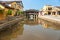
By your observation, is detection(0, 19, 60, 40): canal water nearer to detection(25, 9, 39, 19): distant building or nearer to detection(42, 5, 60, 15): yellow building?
detection(42, 5, 60, 15): yellow building

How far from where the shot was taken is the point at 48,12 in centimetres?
9088

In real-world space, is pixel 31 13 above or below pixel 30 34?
below

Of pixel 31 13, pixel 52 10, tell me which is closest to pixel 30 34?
pixel 52 10

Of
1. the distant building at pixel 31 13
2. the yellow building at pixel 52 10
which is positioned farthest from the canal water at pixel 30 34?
the distant building at pixel 31 13

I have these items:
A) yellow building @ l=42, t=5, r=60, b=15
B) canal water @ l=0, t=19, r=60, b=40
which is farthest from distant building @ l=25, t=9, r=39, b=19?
canal water @ l=0, t=19, r=60, b=40

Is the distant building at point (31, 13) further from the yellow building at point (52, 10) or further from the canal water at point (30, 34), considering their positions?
the canal water at point (30, 34)

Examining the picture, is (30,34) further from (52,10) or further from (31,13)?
(31,13)

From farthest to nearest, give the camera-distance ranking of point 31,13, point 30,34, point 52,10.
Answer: point 31,13, point 52,10, point 30,34

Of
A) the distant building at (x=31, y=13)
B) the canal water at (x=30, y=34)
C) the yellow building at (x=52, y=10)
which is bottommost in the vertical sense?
the distant building at (x=31, y=13)

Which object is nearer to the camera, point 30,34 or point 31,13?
point 30,34

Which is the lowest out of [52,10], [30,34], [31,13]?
[31,13]

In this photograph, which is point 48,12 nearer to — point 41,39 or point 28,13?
point 28,13

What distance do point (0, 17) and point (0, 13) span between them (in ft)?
3.23

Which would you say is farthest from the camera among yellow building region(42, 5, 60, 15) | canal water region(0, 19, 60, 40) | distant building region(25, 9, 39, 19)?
distant building region(25, 9, 39, 19)
